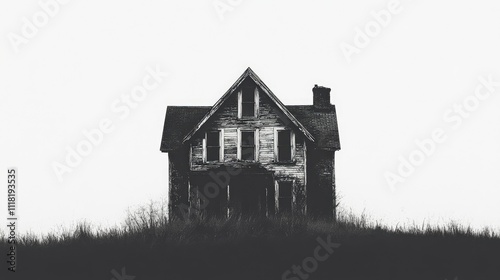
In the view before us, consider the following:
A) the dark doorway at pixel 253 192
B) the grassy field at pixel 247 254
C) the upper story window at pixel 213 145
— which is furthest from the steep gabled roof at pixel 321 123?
the grassy field at pixel 247 254

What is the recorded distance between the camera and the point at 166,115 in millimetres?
33625

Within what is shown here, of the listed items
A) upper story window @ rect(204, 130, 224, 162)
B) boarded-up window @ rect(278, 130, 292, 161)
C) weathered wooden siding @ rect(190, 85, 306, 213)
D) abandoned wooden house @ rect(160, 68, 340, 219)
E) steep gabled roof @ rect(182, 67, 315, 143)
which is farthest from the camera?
boarded-up window @ rect(278, 130, 292, 161)

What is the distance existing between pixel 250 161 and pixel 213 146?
195 centimetres

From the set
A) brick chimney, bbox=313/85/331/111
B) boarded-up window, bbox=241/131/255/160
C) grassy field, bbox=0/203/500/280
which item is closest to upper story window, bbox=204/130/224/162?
boarded-up window, bbox=241/131/255/160

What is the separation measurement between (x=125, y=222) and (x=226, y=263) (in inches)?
231

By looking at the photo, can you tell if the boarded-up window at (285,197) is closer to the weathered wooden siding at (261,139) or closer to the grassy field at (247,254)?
the weathered wooden siding at (261,139)

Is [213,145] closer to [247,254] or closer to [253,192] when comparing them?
[253,192]

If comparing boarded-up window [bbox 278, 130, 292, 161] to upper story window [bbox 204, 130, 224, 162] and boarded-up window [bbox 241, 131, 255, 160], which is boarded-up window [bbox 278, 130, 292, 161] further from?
upper story window [bbox 204, 130, 224, 162]

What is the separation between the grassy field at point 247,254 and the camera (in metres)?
18.8

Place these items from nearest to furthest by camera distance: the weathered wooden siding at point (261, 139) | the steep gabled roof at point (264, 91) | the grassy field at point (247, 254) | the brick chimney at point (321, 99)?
the grassy field at point (247, 254), the steep gabled roof at point (264, 91), the weathered wooden siding at point (261, 139), the brick chimney at point (321, 99)

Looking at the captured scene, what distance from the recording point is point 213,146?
102 feet

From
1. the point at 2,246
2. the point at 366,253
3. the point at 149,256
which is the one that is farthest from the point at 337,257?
the point at 2,246

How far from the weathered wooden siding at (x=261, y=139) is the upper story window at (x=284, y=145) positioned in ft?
0.65

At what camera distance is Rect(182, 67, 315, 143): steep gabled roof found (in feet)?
100.0
